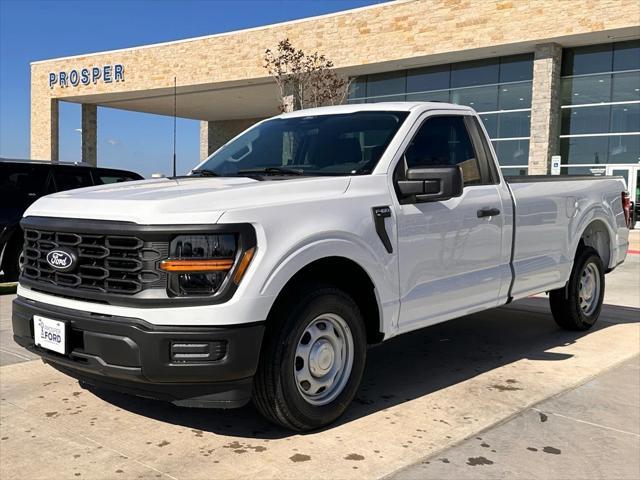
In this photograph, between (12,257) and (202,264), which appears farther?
(12,257)

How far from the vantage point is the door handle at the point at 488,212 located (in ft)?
15.7

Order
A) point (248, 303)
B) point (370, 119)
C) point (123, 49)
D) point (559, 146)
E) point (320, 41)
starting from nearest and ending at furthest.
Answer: point (248, 303) → point (370, 119) → point (559, 146) → point (320, 41) → point (123, 49)

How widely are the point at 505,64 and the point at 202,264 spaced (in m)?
24.3

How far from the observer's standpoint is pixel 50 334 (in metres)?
3.58

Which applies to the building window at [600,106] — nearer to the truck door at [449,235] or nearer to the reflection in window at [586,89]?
the reflection in window at [586,89]

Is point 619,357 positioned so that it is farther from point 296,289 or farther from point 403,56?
point 403,56

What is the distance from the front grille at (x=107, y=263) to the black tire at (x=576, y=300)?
4.44m

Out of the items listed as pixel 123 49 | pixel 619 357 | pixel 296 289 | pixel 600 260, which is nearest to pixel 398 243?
pixel 296 289

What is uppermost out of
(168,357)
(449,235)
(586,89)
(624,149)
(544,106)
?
(586,89)

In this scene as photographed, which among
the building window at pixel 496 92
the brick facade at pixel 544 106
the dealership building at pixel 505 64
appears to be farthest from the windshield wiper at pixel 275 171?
the building window at pixel 496 92

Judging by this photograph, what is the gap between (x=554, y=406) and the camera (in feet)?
14.0

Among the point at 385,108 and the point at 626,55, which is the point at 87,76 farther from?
the point at 385,108

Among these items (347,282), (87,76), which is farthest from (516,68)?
(87,76)

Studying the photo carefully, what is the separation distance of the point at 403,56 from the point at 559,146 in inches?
270
